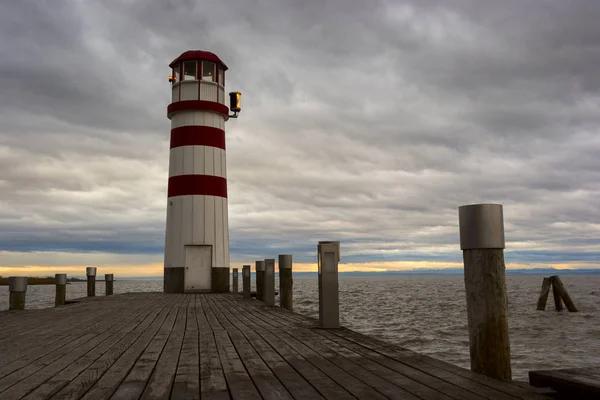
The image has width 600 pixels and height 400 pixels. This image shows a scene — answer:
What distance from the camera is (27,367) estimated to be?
173 inches

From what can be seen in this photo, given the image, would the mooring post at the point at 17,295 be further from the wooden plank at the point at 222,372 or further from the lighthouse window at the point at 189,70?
the lighthouse window at the point at 189,70

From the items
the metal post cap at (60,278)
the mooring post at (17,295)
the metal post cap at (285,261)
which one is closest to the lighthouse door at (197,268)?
the metal post cap at (60,278)

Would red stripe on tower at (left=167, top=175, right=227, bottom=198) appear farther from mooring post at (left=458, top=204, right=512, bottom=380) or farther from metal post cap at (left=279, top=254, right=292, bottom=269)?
mooring post at (left=458, top=204, right=512, bottom=380)

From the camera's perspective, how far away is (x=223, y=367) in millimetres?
4297

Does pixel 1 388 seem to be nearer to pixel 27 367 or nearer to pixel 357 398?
pixel 27 367

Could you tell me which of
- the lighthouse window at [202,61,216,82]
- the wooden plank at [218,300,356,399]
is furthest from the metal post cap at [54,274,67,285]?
the wooden plank at [218,300,356,399]

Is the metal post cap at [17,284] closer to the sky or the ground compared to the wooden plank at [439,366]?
closer to the sky

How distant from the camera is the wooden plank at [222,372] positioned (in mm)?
3404

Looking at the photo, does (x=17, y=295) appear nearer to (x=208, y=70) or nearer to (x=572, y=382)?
(x=208, y=70)

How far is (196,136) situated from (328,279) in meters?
13.1

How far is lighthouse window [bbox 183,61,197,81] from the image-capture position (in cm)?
2014

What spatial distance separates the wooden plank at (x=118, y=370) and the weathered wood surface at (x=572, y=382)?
9.75 feet

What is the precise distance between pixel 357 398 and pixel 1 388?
104 inches

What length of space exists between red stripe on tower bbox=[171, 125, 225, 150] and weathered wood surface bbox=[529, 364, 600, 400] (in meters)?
16.9
